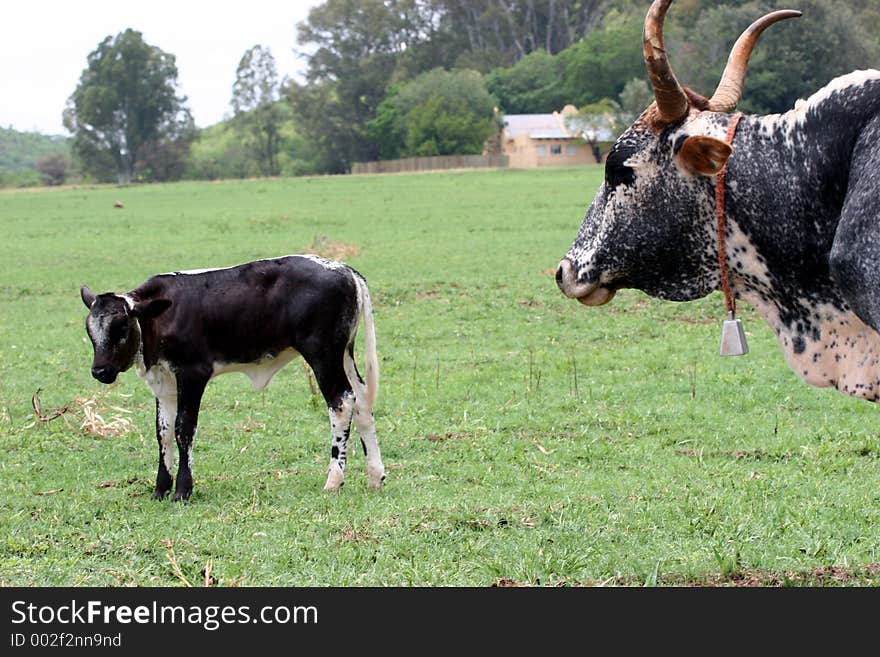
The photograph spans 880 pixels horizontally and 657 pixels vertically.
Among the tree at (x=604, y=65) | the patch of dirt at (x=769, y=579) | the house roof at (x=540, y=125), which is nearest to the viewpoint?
the patch of dirt at (x=769, y=579)

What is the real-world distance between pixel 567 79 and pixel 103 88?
Answer: 32.5 m

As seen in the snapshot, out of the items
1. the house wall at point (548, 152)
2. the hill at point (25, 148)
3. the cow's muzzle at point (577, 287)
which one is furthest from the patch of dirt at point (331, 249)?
the hill at point (25, 148)

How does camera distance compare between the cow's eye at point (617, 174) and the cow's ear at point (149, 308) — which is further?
the cow's ear at point (149, 308)

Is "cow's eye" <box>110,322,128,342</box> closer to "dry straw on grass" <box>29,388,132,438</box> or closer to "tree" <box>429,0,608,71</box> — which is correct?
"dry straw on grass" <box>29,388,132,438</box>

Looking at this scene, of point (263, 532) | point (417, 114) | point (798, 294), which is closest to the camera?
point (798, 294)

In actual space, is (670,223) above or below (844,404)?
above

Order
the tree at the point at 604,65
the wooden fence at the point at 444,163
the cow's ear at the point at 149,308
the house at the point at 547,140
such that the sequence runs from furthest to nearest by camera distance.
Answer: the tree at the point at 604,65 → the house at the point at 547,140 → the wooden fence at the point at 444,163 → the cow's ear at the point at 149,308

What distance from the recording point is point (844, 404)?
9039mm

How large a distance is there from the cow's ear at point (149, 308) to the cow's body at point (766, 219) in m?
3.73

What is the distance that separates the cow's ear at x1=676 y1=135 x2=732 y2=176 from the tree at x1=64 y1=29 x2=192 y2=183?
84.6m

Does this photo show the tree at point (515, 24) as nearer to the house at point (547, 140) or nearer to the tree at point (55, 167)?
the house at point (547, 140)

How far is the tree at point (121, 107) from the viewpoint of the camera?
3332 inches

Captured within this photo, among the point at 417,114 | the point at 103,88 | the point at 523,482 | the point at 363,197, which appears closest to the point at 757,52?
the point at 363,197

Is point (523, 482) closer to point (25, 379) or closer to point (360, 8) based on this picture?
point (25, 379)
